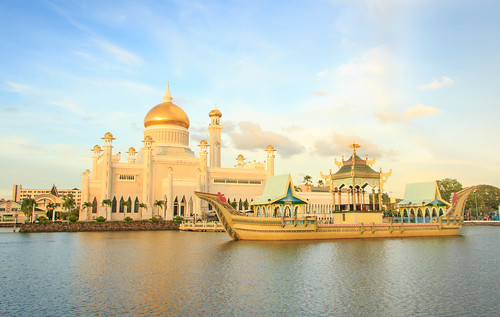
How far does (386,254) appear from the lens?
87.4 ft

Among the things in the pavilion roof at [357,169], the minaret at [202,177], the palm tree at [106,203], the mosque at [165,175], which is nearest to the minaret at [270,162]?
the mosque at [165,175]

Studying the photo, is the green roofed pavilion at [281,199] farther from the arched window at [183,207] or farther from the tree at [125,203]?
the tree at [125,203]

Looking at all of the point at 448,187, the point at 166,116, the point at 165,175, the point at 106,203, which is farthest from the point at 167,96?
the point at 448,187

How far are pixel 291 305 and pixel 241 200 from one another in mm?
62465

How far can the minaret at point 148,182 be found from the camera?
231 ft

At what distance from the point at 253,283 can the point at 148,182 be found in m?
57.5

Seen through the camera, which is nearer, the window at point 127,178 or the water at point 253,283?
the water at point 253,283

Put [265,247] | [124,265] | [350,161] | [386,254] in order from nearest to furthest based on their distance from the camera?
[124,265] → [386,254] → [265,247] → [350,161]

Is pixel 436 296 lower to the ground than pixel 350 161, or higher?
lower

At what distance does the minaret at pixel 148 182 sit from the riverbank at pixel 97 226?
26.9 ft

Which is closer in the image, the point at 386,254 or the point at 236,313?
the point at 236,313

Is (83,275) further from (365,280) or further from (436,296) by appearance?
(436,296)

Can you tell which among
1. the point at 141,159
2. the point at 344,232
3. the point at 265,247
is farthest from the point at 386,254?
the point at 141,159

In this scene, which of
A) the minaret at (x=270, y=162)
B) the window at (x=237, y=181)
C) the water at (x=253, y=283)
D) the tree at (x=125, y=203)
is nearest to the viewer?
the water at (x=253, y=283)
